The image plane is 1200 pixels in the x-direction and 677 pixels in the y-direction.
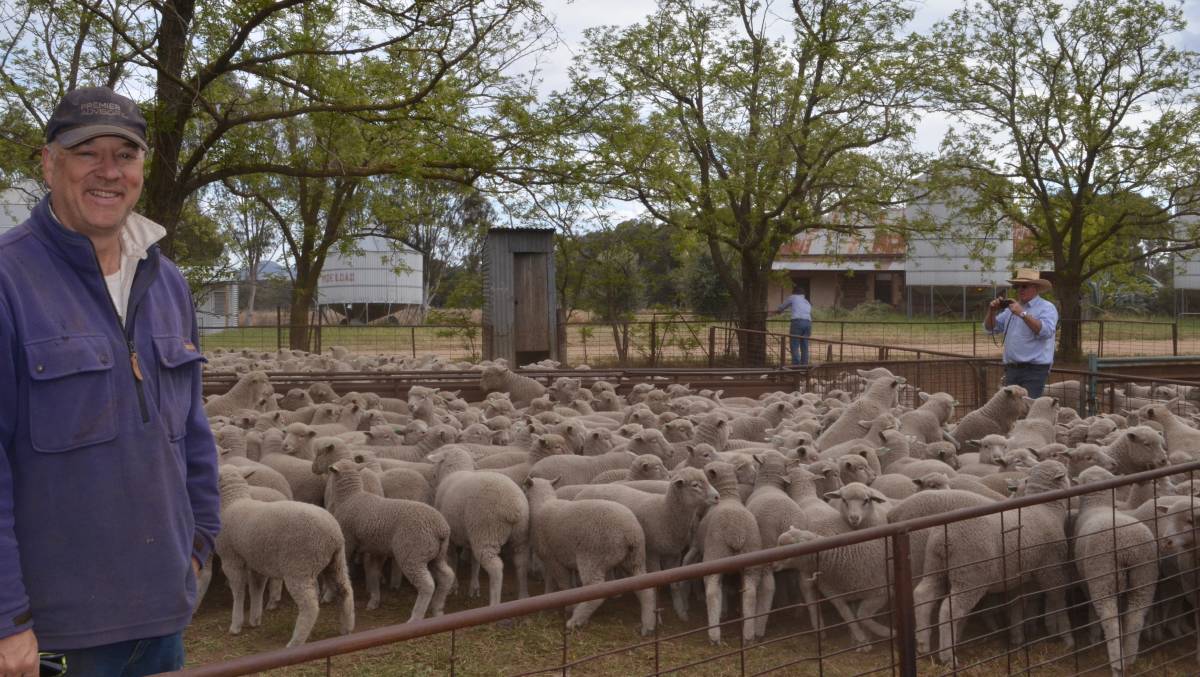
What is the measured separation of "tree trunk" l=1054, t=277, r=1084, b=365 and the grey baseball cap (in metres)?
22.6

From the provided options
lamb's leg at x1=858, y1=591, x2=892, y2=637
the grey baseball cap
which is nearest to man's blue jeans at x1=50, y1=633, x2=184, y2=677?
the grey baseball cap

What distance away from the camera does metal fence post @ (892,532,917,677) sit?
3.46 metres

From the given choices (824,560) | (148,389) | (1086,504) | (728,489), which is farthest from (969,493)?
(148,389)

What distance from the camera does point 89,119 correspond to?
8.14ft

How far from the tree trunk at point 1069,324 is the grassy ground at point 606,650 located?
1868 centimetres

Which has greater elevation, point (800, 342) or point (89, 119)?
point (89, 119)

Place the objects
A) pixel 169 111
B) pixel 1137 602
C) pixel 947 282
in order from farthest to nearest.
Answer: pixel 947 282 → pixel 169 111 → pixel 1137 602

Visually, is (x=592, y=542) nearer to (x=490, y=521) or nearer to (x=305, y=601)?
(x=490, y=521)

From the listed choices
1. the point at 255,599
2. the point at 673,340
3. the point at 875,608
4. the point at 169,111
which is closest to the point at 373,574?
the point at 255,599

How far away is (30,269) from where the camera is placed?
93.4 inches

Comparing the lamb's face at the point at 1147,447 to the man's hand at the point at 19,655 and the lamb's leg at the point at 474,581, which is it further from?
the man's hand at the point at 19,655

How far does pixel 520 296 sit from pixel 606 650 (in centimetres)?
1465

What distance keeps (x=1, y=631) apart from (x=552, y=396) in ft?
33.7

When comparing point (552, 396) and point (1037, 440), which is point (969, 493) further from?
point (552, 396)
